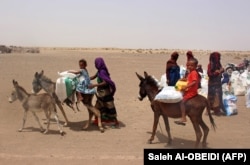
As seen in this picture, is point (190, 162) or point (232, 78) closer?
point (190, 162)

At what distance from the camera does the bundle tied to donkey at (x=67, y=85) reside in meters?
11.0

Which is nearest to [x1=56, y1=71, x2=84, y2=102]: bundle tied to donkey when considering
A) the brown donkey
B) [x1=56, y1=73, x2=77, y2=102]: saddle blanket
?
[x1=56, y1=73, x2=77, y2=102]: saddle blanket

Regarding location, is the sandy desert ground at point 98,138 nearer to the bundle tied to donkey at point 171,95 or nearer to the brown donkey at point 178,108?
the brown donkey at point 178,108

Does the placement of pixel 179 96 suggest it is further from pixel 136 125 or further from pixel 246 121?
pixel 246 121

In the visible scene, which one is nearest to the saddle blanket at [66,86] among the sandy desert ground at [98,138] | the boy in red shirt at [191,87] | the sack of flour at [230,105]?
the sandy desert ground at [98,138]

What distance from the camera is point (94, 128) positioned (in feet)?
37.2

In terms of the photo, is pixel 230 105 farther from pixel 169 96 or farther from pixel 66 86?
pixel 66 86

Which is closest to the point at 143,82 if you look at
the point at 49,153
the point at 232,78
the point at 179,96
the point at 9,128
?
the point at 179,96

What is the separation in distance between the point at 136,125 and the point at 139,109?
8.90 feet

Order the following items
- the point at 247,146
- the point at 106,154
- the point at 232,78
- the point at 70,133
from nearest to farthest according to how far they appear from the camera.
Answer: the point at 106,154 < the point at 247,146 < the point at 70,133 < the point at 232,78

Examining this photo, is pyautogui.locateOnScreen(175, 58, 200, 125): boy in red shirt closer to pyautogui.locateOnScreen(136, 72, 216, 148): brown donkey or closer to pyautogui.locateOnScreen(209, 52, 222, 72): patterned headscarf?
pyautogui.locateOnScreen(136, 72, 216, 148): brown donkey

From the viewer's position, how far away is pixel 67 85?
1103 centimetres

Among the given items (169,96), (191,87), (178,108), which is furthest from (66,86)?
(191,87)

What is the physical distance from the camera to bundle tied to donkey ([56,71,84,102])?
1101cm
